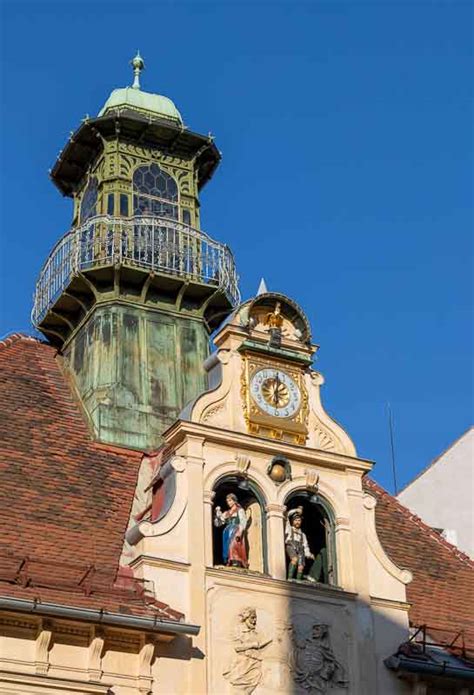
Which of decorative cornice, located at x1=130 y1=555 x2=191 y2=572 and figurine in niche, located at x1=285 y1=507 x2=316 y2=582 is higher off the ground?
figurine in niche, located at x1=285 y1=507 x2=316 y2=582

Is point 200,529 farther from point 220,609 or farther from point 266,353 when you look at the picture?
point 266,353

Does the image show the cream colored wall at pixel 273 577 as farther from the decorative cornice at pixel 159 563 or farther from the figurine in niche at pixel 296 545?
the figurine in niche at pixel 296 545

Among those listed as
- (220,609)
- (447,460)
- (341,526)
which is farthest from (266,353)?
(447,460)

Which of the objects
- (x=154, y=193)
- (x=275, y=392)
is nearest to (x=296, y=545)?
(x=275, y=392)

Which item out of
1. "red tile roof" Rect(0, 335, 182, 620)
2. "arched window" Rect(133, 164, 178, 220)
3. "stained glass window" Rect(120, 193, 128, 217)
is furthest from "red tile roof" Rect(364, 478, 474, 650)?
"stained glass window" Rect(120, 193, 128, 217)

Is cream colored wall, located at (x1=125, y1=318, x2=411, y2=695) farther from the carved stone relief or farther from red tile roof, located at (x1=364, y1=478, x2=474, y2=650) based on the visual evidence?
red tile roof, located at (x1=364, y1=478, x2=474, y2=650)

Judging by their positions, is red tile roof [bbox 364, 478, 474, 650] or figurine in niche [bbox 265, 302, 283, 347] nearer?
red tile roof [bbox 364, 478, 474, 650]

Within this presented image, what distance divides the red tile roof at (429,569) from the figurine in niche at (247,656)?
3.47 m

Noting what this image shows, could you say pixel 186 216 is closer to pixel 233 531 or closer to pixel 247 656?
pixel 233 531

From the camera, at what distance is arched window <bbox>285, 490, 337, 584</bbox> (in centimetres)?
2342

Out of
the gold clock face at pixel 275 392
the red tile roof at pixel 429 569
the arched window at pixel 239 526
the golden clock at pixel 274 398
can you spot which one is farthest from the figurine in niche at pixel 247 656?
the gold clock face at pixel 275 392

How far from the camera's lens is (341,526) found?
950 inches

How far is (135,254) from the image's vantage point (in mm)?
28781

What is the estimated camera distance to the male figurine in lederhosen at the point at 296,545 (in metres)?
23.3
